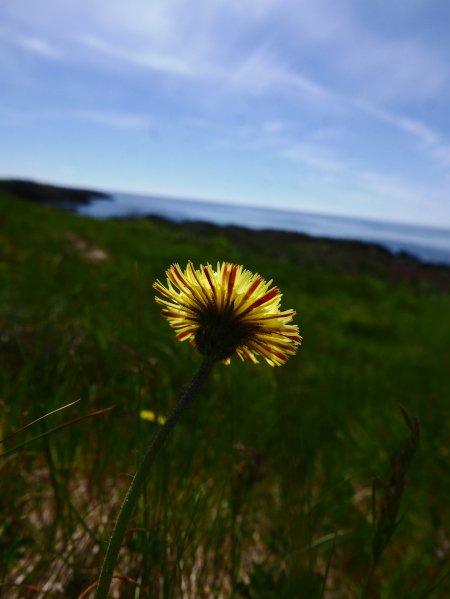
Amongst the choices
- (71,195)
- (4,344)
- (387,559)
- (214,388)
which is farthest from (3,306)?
(71,195)

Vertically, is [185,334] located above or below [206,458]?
above

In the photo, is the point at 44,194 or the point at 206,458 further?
the point at 44,194

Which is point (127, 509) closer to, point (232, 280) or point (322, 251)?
point (232, 280)

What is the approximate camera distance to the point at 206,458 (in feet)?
6.48

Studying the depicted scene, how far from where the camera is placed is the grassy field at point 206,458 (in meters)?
1.21

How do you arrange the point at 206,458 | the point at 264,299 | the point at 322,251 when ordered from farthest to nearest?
the point at 322,251
the point at 206,458
the point at 264,299

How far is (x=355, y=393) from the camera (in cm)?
393

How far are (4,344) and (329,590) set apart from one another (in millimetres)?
2321

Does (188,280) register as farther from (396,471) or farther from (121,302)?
(121,302)

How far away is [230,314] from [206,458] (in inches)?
52.5

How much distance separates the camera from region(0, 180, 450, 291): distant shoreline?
1556 cm

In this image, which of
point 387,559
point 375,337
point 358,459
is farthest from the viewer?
point 375,337

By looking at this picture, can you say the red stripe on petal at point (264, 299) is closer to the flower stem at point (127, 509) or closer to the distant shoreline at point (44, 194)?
the flower stem at point (127, 509)

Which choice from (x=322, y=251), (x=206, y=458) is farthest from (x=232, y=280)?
(x=322, y=251)
